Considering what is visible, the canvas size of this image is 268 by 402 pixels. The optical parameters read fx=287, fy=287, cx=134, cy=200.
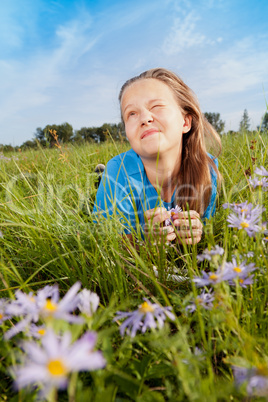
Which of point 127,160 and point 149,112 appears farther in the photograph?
point 127,160

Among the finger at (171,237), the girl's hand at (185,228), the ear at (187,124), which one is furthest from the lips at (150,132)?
the finger at (171,237)

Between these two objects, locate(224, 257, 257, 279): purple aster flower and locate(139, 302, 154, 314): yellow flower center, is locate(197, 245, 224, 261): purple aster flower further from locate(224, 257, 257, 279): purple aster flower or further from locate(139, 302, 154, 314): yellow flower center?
locate(139, 302, 154, 314): yellow flower center

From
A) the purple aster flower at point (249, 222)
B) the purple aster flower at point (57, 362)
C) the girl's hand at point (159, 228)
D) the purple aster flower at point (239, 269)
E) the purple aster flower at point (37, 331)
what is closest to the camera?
the purple aster flower at point (57, 362)

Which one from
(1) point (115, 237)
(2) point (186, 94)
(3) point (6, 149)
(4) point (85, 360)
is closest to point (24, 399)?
(4) point (85, 360)

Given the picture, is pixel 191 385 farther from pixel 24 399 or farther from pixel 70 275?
pixel 70 275

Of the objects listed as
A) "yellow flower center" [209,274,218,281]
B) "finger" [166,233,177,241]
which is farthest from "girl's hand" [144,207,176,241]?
"yellow flower center" [209,274,218,281]

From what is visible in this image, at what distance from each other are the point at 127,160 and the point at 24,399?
6.41 feet

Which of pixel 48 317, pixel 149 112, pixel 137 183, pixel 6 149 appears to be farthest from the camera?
pixel 6 149

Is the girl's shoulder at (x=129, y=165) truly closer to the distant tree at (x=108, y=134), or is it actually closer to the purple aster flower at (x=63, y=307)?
the distant tree at (x=108, y=134)

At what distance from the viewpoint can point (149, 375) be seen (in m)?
0.75

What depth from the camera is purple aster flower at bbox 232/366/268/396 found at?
0.52 metres

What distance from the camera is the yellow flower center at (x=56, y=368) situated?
0.40 m

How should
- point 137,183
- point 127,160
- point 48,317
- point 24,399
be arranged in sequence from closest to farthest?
point 48,317, point 24,399, point 137,183, point 127,160

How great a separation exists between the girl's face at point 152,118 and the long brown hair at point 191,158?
0.68 ft
